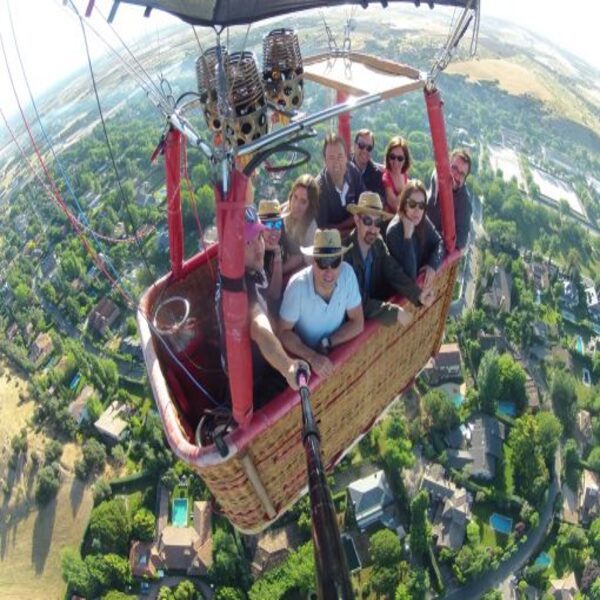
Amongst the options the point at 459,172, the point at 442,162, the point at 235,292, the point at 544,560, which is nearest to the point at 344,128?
the point at 459,172

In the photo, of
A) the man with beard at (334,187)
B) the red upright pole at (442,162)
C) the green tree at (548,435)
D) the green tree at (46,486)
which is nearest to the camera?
the red upright pole at (442,162)

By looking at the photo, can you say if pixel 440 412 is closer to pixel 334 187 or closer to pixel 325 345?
pixel 334 187

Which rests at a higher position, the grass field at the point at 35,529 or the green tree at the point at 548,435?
the green tree at the point at 548,435

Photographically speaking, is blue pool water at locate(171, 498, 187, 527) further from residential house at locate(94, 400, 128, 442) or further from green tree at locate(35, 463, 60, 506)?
green tree at locate(35, 463, 60, 506)

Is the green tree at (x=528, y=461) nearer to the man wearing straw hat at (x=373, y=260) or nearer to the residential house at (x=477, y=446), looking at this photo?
the residential house at (x=477, y=446)

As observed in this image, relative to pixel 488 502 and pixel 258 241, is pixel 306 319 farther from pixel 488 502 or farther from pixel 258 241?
pixel 488 502

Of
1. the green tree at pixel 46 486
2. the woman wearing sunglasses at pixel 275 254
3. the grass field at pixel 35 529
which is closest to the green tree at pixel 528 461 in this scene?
the grass field at pixel 35 529
